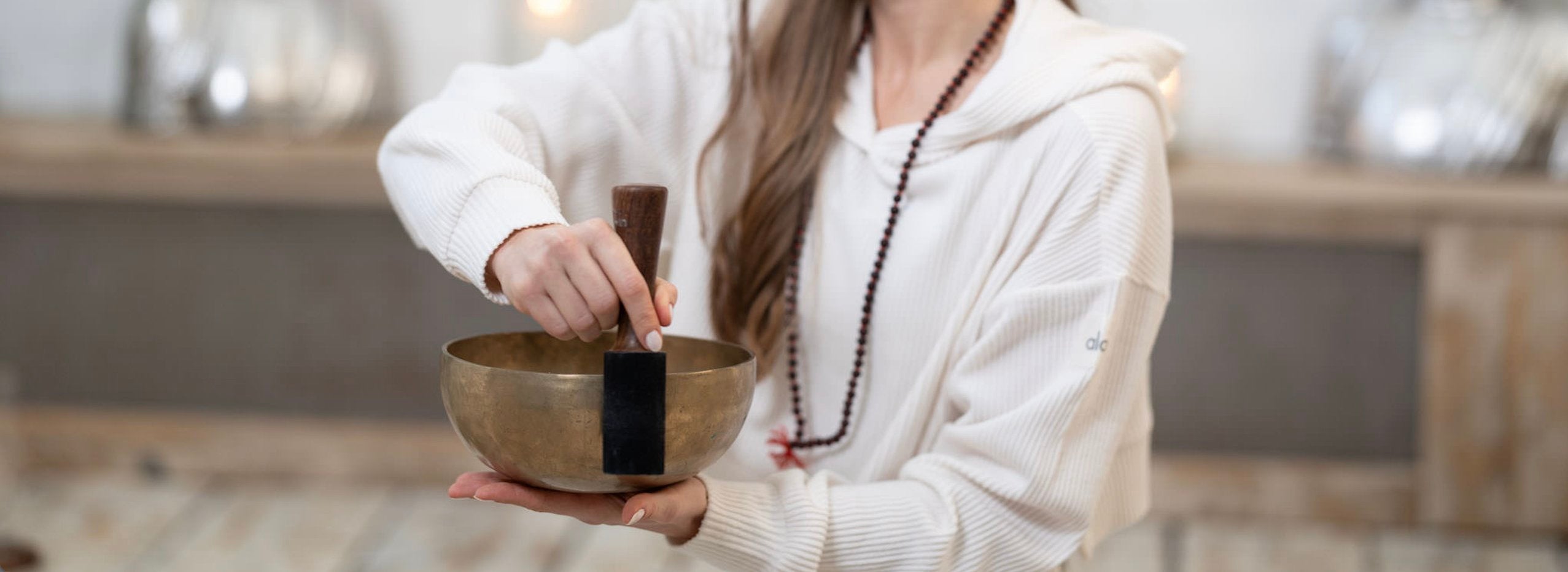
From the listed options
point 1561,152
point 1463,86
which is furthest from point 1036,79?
point 1561,152

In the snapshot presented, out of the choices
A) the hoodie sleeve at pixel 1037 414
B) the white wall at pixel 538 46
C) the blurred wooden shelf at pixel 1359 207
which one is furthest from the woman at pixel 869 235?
the white wall at pixel 538 46

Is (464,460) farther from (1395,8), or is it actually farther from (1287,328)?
(1395,8)

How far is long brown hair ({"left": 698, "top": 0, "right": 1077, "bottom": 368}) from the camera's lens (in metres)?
1.15

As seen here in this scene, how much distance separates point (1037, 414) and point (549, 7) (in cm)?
179

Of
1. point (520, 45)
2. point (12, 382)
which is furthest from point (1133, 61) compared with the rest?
point (12, 382)

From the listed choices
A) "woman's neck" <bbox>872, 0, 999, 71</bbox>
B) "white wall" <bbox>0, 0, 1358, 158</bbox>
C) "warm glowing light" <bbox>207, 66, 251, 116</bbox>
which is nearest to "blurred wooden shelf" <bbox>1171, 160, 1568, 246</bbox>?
"white wall" <bbox>0, 0, 1358, 158</bbox>

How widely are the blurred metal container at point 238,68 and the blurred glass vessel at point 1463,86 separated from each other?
5.89 feet

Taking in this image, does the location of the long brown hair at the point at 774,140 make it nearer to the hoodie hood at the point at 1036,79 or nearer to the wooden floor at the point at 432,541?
the hoodie hood at the point at 1036,79

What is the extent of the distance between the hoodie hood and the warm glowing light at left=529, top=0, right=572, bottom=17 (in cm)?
152

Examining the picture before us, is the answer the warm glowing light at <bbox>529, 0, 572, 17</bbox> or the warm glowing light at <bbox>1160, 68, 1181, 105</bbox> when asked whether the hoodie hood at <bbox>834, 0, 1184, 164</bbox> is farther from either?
the warm glowing light at <bbox>529, 0, 572, 17</bbox>

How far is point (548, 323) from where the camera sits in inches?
32.4

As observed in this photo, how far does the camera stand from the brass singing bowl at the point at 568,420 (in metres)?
0.78

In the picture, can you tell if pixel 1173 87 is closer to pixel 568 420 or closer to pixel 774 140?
pixel 774 140

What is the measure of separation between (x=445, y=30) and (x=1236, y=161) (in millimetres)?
1487
